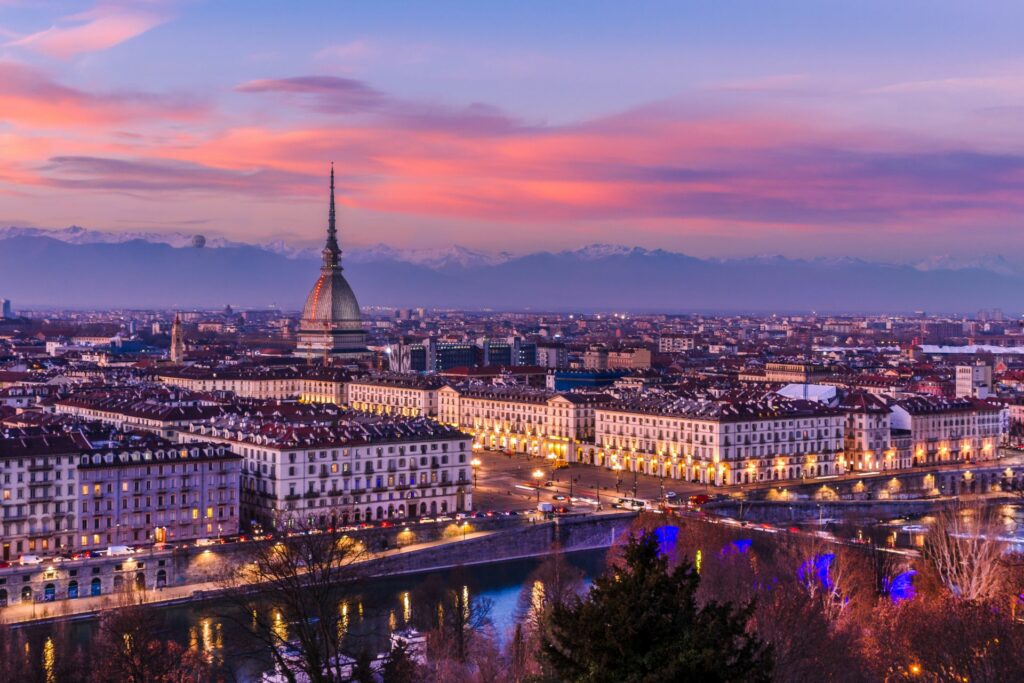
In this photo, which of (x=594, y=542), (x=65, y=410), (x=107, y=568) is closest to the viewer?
(x=107, y=568)

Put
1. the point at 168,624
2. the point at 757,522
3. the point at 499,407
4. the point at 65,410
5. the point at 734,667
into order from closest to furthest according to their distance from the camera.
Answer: the point at 734,667 → the point at 168,624 → the point at 757,522 → the point at 65,410 → the point at 499,407

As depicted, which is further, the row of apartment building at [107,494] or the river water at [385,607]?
the row of apartment building at [107,494]

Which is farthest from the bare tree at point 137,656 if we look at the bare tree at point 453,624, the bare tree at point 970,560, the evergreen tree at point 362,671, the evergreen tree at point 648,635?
the bare tree at point 970,560

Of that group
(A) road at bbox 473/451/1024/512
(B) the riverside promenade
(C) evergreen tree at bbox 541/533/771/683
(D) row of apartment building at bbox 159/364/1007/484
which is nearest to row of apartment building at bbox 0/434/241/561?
(B) the riverside promenade

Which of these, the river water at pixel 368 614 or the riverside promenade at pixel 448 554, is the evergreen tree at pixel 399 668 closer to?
the river water at pixel 368 614

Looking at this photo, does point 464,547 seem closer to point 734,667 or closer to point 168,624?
point 168,624

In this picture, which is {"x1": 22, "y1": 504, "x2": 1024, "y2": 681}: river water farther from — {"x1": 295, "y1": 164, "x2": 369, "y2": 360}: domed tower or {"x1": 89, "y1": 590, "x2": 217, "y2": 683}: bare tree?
{"x1": 295, "y1": 164, "x2": 369, "y2": 360}: domed tower

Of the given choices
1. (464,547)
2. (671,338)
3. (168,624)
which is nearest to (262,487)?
(464,547)
